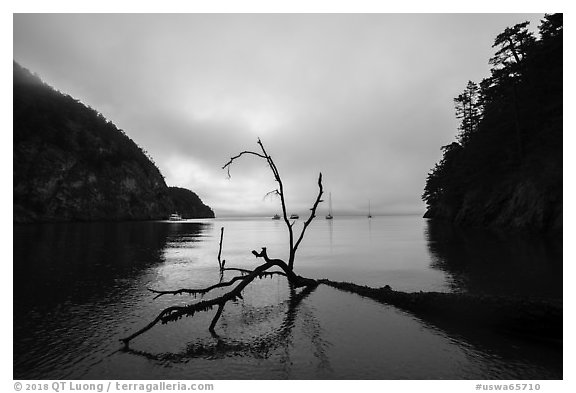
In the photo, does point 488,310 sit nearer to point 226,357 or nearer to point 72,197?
point 226,357

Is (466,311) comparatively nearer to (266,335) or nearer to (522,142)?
(266,335)

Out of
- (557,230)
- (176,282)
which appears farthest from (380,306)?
(557,230)

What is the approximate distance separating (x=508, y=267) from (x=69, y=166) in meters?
131

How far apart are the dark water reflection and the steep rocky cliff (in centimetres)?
10859

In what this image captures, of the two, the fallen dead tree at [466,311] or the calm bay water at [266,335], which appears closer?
the calm bay water at [266,335]

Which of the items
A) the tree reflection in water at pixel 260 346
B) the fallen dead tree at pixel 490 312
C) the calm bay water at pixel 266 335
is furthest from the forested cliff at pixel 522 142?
the tree reflection in water at pixel 260 346

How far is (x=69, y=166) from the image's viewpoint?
105000 millimetres

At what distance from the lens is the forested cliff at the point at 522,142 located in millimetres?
29828

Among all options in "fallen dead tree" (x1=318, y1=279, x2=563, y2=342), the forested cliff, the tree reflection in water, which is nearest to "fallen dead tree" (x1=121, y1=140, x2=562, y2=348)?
"fallen dead tree" (x1=318, y1=279, x2=563, y2=342)

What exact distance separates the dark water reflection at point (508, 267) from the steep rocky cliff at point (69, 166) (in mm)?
108588

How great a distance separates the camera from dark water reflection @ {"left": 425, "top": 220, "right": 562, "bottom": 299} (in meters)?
13.4

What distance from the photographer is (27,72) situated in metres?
122

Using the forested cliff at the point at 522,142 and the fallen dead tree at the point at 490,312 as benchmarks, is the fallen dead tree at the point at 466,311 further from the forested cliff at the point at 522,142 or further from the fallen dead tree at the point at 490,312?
the forested cliff at the point at 522,142

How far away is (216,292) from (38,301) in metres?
7.35
